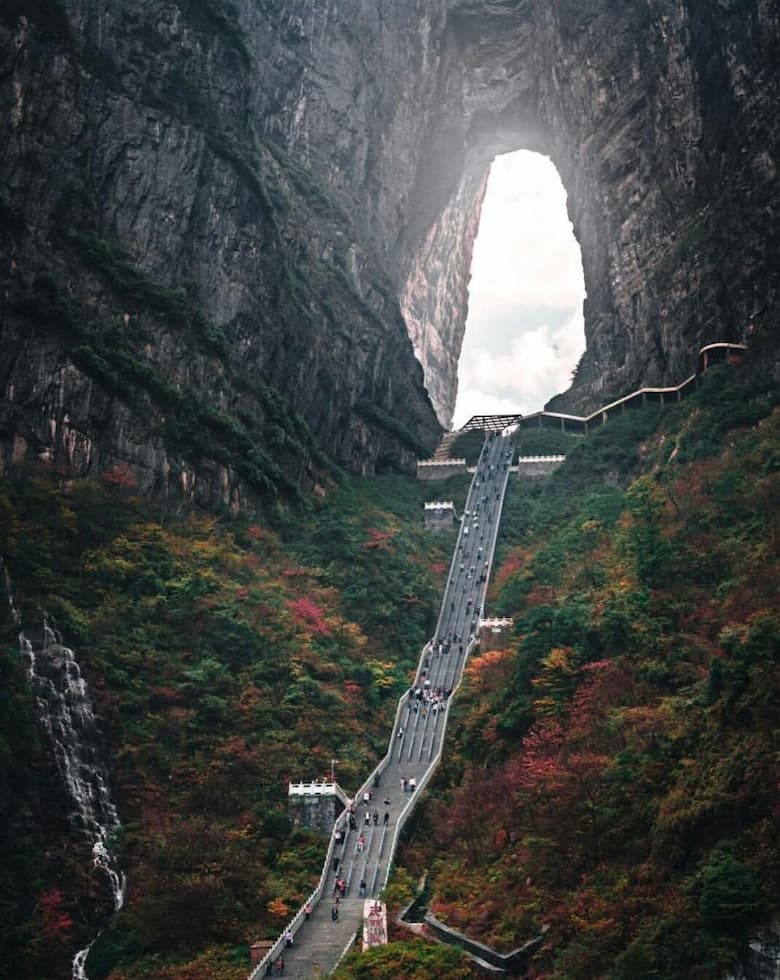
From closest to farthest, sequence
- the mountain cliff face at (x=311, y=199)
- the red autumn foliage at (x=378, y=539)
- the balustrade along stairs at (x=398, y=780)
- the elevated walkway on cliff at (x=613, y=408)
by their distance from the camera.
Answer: the balustrade along stairs at (x=398, y=780), the mountain cliff face at (x=311, y=199), the red autumn foliage at (x=378, y=539), the elevated walkway on cliff at (x=613, y=408)

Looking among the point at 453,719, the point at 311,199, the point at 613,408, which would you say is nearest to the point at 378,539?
the point at 453,719

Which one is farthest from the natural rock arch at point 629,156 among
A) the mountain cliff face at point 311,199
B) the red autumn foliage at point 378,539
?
the red autumn foliage at point 378,539

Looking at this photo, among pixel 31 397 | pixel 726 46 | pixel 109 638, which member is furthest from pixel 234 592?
pixel 726 46

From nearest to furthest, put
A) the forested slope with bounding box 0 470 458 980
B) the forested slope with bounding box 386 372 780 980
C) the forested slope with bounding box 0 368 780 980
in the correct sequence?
1. the forested slope with bounding box 386 372 780 980
2. the forested slope with bounding box 0 368 780 980
3. the forested slope with bounding box 0 470 458 980

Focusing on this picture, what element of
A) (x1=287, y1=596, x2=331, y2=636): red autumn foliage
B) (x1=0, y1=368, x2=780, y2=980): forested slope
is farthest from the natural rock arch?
(x1=287, y1=596, x2=331, y2=636): red autumn foliage

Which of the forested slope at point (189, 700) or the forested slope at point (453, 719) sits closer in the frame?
the forested slope at point (453, 719)

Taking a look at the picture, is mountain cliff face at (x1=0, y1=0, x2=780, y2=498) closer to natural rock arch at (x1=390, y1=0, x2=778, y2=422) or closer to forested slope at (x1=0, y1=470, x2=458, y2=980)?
natural rock arch at (x1=390, y1=0, x2=778, y2=422)

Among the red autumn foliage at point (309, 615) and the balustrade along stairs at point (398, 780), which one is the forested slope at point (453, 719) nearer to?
the red autumn foliage at point (309, 615)
